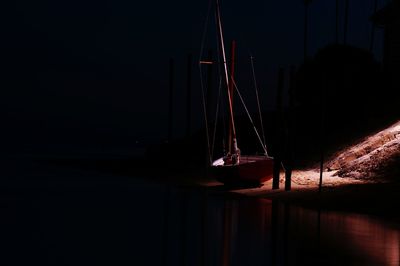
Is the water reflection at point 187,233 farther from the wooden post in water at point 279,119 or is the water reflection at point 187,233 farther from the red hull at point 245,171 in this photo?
the wooden post in water at point 279,119

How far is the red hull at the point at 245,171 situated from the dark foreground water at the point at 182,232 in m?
1.02

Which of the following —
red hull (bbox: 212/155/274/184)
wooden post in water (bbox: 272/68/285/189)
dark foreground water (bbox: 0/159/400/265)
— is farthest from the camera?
red hull (bbox: 212/155/274/184)

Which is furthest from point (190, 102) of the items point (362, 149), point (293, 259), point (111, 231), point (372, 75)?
point (293, 259)

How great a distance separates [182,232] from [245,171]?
1431 centimetres

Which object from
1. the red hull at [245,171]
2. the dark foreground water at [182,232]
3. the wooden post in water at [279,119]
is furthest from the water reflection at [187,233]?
the wooden post in water at [279,119]

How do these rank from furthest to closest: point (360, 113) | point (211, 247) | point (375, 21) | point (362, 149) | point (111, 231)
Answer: point (375, 21) < point (360, 113) < point (362, 149) < point (111, 231) < point (211, 247)

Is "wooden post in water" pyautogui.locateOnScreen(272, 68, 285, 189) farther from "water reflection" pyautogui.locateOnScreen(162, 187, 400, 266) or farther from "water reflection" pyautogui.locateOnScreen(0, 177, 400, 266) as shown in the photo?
"water reflection" pyautogui.locateOnScreen(162, 187, 400, 266)

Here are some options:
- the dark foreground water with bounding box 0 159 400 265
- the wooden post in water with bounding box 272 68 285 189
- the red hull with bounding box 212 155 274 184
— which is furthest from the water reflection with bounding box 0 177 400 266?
the wooden post in water with bounding box 272 68 285 189

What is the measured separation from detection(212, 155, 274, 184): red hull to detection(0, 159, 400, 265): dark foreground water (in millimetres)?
1019

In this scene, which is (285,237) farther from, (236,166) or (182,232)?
(236,166)

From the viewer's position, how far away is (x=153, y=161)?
63000mm

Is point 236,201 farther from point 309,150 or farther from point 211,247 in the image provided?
point 309,150

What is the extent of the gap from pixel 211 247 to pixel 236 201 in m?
13.3

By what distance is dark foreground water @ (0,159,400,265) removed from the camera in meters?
17.5
